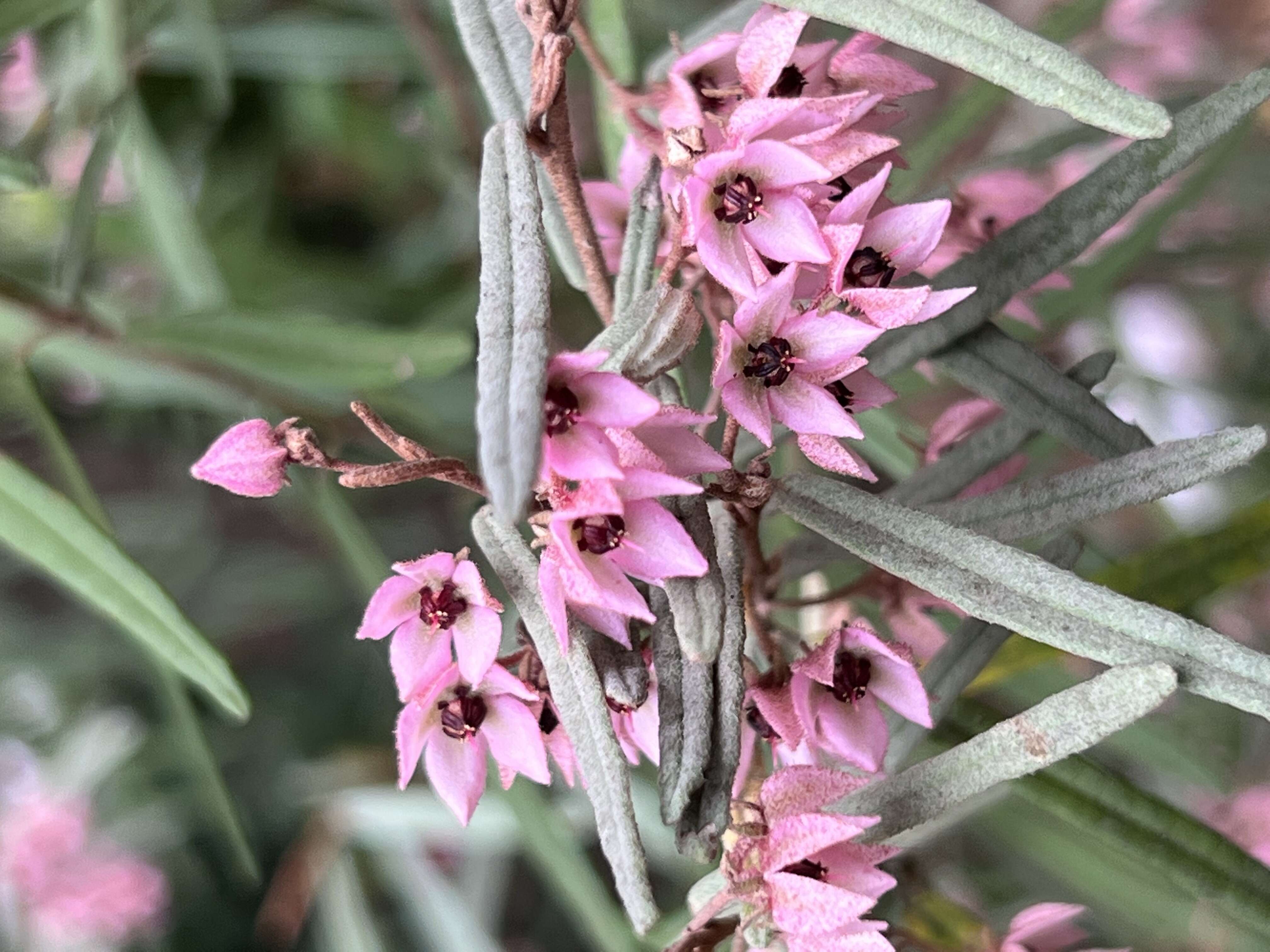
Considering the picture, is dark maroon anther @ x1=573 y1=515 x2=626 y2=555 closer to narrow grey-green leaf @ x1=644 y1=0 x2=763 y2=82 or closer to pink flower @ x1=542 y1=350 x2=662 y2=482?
pink flower @ x1=542 y1=350 x2=662 y2=482

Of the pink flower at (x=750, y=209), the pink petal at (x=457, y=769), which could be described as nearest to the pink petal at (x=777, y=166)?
the pink flower at (x=750, y=209)

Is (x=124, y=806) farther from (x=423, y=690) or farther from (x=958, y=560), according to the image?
(x=958, y=560)

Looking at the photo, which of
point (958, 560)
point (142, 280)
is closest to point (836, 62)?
point (958, 560)

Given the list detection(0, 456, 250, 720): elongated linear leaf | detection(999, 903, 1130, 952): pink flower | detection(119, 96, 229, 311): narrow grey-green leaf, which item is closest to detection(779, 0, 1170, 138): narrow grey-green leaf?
detection(999, 903, 1130, 952): pink flower

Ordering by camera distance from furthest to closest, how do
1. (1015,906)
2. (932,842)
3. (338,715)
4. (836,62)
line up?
(338,715), (1015,906), (932,842), (836,62)

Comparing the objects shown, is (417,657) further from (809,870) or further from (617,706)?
(809,870)

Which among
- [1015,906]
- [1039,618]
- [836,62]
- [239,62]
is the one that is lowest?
[1015,906]
